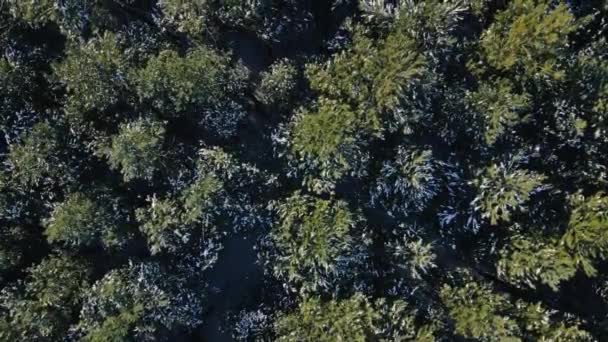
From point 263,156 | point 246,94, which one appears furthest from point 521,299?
point 246,94

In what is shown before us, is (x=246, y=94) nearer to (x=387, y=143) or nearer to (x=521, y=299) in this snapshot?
(x=387, y=143)

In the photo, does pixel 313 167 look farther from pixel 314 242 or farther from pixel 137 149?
pixel 137 149

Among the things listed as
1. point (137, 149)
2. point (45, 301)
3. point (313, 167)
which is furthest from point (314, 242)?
point (45, 301)


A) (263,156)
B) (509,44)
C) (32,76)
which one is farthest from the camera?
(263,156)

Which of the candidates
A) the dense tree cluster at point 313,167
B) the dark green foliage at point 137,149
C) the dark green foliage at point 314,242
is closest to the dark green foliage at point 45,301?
the dense tree cluster at point 313,167

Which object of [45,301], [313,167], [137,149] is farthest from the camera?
[313,167]

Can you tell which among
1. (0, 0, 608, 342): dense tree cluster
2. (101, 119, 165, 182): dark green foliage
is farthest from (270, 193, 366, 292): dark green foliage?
(101, 119, 165, 182): dark green foliage

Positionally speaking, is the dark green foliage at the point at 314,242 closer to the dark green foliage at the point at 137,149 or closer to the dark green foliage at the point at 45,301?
the dark green foliage at the point at 137,149

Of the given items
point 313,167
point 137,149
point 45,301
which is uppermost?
point 137,149
